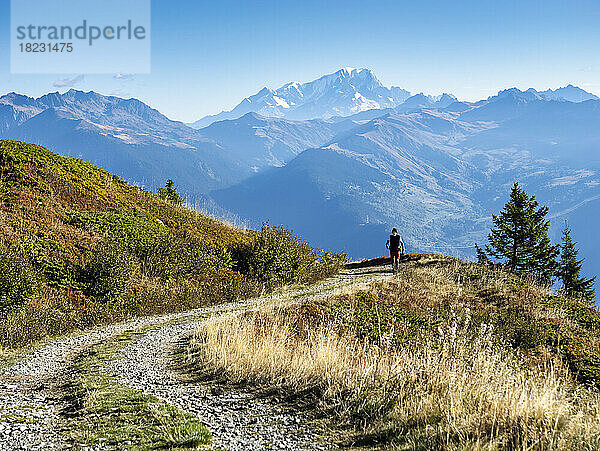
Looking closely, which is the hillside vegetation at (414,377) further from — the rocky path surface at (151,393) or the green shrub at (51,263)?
the green shrub at (51,263)

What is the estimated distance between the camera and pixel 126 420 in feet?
21.9

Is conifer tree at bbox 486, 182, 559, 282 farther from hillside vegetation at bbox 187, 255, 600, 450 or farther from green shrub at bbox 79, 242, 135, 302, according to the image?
green shrub at bbox 79, 242, 135, 302

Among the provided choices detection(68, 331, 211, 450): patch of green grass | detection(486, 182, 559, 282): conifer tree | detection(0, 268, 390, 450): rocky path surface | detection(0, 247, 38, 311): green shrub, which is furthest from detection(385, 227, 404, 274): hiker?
detection(486, 182, 559, 282): conifer tree

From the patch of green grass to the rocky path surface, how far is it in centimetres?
23

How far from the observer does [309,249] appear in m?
29.8

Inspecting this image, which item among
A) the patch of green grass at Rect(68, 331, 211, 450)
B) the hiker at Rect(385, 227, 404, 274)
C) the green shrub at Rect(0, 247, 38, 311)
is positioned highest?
the hiker at Rect(385, 227, 404, 274)

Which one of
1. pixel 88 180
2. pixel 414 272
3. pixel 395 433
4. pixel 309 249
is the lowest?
pixel 395 433

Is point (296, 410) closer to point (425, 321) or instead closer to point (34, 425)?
point (34, 425)

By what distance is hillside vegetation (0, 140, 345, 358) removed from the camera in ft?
48.2

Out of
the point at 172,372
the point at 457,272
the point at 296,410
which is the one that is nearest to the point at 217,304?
the point at 172,372

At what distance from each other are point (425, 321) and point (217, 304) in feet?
30.4

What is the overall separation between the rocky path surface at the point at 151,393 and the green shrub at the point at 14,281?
2380 millimetres

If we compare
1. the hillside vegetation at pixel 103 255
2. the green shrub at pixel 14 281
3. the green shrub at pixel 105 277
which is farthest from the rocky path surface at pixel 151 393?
the green shrub at pixel 105 277

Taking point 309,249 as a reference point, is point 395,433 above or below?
below
